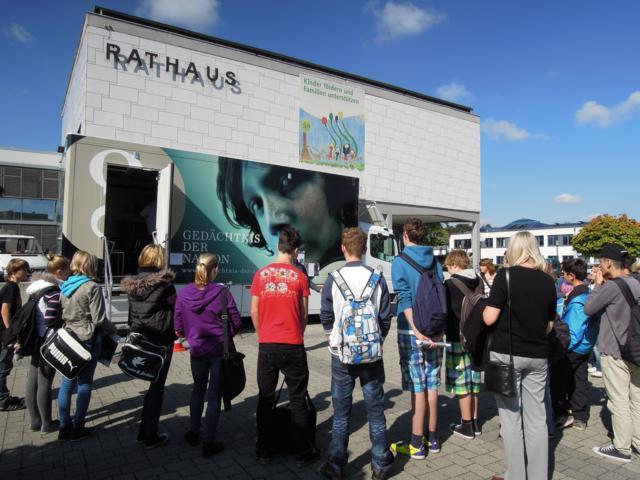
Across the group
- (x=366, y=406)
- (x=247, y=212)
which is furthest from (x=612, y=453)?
(x=247, y=212)

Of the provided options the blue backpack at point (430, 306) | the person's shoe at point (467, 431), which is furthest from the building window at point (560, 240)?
the blue backpack at point (430, 306)

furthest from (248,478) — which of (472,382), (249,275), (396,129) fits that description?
(396,129)

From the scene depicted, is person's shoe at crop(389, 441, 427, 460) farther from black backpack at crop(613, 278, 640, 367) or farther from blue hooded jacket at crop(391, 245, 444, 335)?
black backpack at crop(613, 278, 640, 367)

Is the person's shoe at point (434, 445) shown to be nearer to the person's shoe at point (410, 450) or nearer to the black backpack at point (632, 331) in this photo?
the person's shoe at point (410, 450)

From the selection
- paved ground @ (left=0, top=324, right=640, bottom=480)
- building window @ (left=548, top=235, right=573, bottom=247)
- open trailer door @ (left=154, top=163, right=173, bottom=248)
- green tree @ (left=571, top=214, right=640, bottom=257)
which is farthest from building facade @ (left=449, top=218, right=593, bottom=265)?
paved ground @ (left=0, top=324, right=640, bottom=480)

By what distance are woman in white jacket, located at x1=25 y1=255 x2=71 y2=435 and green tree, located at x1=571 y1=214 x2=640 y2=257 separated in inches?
1805

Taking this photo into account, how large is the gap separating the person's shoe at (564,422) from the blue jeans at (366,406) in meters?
2.22

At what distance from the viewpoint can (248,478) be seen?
3.36 meters

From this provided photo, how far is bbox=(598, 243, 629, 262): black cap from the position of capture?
3.85 metres

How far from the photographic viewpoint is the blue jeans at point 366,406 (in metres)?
3.30

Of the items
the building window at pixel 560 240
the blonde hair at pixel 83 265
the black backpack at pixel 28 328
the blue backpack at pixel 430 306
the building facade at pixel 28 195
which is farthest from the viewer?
the building window at pixel 560 240

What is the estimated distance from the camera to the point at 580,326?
14.5ft

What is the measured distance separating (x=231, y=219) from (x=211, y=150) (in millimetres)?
5462

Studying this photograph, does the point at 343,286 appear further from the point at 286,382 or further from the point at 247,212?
the point at 247,212
